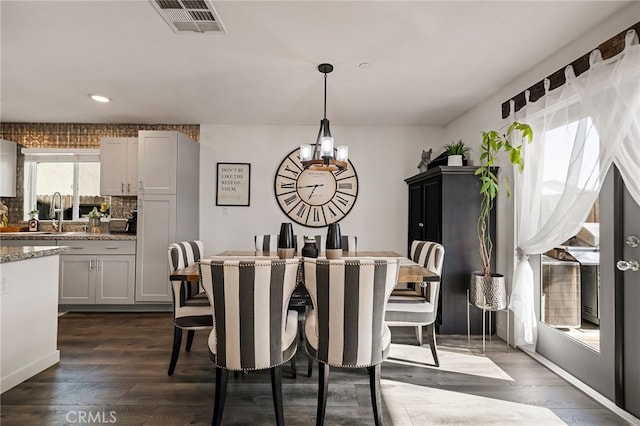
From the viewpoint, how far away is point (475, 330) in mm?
3232

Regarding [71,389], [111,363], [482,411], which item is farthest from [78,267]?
[482,411]

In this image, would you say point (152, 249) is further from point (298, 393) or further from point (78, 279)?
point (298, 393)

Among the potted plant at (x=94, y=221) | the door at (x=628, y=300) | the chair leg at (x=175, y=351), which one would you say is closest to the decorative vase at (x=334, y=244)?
the chair leg at (x=175, y=351)

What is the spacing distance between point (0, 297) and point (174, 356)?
3.76 feet

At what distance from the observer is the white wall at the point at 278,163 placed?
4492mm

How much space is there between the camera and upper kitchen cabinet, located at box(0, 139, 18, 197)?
4.28m

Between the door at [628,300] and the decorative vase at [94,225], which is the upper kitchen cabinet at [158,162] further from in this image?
the door at [628,300]

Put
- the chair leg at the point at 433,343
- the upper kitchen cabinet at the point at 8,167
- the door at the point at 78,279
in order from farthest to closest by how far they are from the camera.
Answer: the upper kitchen cabinet at the point at 8,167
the door at the point at 78,279
the chair leg at the point at 433,343

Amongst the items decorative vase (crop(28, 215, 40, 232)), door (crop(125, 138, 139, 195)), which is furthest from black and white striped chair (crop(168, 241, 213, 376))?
decorative vase (crop(28, 215, 40, 232))

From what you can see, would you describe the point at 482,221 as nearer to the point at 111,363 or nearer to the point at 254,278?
the point at 254,278

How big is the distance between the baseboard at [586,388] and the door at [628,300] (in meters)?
0.04

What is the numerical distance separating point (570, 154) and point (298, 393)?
2478 millimetres

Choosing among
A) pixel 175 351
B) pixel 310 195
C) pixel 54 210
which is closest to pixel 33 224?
pixel 54 210

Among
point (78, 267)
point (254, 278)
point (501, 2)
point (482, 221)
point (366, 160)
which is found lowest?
point (78, 267)
